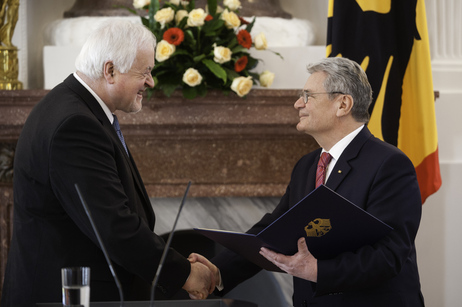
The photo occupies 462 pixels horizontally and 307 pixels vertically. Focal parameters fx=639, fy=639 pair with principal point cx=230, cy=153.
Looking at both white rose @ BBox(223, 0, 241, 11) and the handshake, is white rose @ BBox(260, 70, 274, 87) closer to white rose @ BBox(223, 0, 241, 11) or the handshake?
white rose @ BBox(223, 0, 241, 11)

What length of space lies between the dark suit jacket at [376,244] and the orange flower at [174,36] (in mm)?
1367

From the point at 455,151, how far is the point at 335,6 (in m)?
1.25

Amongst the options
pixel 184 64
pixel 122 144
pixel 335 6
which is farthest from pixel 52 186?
pixel 335 6

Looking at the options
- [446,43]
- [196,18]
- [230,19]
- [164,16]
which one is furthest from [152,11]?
[446,43]

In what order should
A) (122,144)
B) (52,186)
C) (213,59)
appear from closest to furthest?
(52,186)
(122,144)
(213,59)

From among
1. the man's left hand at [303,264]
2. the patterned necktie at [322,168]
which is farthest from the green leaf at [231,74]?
the man's left hand at [303,264]

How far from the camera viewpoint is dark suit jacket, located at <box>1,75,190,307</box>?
1999mm

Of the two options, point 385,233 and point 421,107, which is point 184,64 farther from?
point 385,233

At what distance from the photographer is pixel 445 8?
3984 mm

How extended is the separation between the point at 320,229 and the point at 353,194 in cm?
30

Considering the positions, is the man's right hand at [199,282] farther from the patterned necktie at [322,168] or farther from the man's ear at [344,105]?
the man's ear at [344,105]

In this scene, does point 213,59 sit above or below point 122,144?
above

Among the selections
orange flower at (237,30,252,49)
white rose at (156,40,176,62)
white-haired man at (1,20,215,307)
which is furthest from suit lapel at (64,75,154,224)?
orange flower at (237,30,252,49)

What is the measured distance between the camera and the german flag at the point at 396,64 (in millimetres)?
3498
